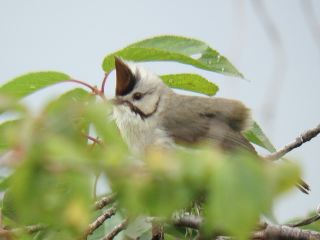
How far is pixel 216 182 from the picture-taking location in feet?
2.95

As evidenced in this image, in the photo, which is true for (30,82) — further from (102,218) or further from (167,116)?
(167,116)

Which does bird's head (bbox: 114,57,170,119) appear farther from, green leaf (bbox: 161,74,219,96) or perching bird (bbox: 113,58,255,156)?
green leaf (bbox: 161,74,219,96)

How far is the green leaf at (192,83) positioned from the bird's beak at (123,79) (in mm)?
136

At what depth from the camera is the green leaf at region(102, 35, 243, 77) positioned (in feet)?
7.06

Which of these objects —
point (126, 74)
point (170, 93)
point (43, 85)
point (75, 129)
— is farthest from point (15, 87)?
point (75, 129)

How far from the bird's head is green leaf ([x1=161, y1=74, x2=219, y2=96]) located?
0.59 ft

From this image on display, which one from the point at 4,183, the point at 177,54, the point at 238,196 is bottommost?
the point at 4,183

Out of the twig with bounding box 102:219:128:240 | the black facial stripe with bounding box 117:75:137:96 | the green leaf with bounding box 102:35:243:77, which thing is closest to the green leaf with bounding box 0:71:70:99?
the green leaf with bounding box 102:35:243:77

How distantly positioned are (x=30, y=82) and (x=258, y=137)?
718 millimetres

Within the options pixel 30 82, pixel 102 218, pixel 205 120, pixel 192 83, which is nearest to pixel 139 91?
pixel 205 120

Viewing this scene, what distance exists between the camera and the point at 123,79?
250 centimetres

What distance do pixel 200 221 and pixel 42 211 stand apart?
101 cm

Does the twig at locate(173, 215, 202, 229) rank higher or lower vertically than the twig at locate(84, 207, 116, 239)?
higher

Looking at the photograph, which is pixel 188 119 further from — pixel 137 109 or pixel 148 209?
pixel 148 209
